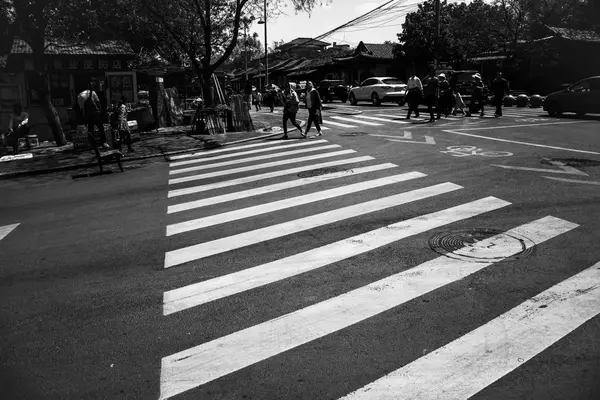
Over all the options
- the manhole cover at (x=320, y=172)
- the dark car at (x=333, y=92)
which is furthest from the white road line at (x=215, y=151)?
the dark car at (x=333, y=92)

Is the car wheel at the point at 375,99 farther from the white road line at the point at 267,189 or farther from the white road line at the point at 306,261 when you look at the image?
the white road line at the point at 306,261

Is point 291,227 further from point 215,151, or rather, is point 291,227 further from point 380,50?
point 380,50

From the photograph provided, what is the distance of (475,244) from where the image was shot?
6.11 meters

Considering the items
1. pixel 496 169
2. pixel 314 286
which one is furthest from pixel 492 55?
pixel 314 286

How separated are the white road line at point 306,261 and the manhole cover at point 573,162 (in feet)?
13.3

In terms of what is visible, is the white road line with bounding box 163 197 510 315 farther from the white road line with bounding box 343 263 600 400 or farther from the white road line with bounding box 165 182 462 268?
the white road line with bounding box 343 263 600 400

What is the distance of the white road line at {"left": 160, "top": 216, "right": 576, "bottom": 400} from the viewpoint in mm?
3664

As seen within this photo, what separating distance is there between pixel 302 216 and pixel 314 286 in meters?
2.63

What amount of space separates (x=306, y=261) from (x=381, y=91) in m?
28.4

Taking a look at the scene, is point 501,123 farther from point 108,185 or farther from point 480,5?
point 480,5

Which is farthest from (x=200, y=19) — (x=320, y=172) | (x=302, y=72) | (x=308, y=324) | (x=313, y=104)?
(x=302, y=72)

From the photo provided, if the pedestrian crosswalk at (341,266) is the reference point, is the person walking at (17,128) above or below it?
above

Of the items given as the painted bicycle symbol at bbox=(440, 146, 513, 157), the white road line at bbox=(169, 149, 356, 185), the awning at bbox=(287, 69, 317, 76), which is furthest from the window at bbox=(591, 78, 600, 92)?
the awning at bbox=(287, 69, 317, 76)

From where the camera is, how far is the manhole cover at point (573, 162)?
1070cm
